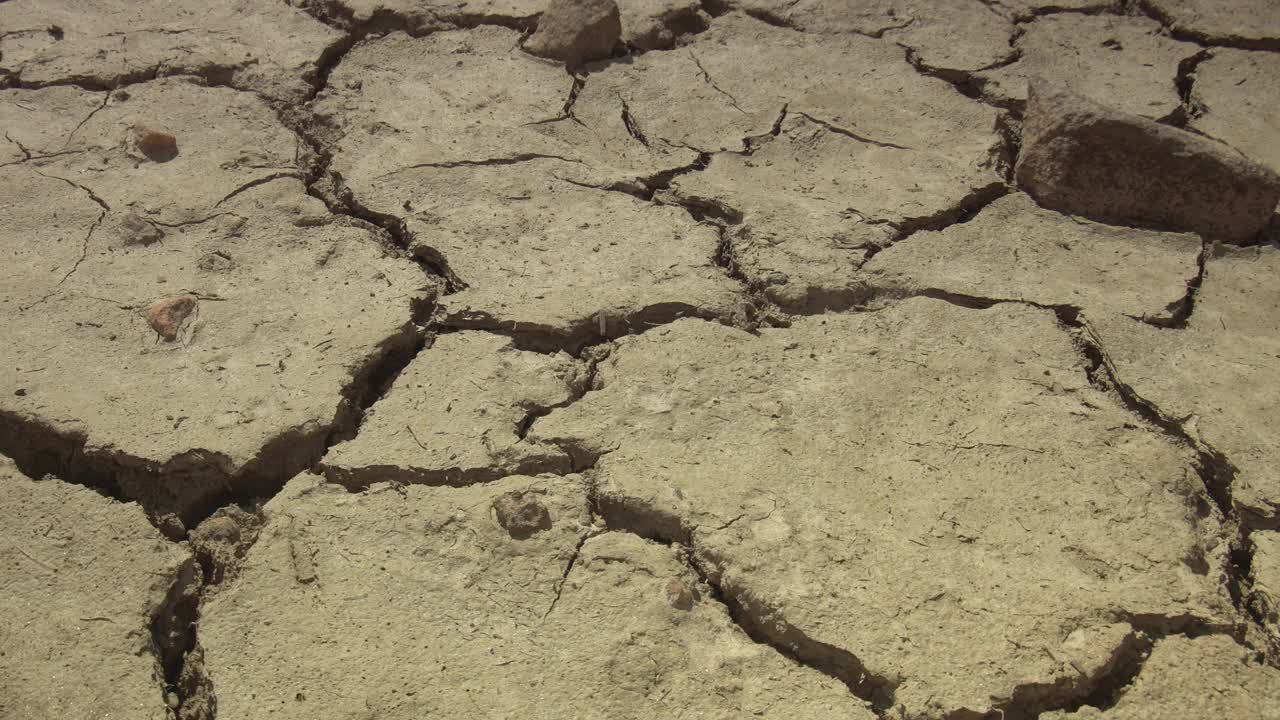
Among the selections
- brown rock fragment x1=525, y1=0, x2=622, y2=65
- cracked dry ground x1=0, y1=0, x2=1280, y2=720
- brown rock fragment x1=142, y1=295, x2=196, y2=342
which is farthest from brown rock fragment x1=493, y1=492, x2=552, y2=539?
brown rock fragment x1=525, y1=0, x2=622, y2=65

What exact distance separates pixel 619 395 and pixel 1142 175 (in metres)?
1.27

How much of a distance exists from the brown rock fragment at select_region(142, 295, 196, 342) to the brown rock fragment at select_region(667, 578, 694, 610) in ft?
3.51

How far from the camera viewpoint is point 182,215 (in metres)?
2.31

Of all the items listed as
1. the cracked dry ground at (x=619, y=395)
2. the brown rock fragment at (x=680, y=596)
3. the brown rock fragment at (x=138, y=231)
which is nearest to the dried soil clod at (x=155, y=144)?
the cracked dry ground at (x=619, y=395)

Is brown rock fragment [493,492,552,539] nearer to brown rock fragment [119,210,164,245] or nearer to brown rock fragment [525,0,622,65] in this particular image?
brown rock fragment [119,210,164,245]

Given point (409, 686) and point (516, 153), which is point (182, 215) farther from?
point (409, 686)

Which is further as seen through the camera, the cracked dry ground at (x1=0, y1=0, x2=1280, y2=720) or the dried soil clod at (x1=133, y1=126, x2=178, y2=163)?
the dried soil clod at (x1=133, y1=126, x2=178, y2=163)

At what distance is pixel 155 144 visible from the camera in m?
2.51

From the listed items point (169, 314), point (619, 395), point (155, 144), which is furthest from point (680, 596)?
point (155, 144)

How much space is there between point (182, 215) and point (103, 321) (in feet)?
1.26

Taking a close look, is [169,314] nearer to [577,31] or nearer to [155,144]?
[155,144]

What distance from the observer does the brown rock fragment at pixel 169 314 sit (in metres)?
1.98

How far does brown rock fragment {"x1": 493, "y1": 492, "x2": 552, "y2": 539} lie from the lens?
5.32 ft

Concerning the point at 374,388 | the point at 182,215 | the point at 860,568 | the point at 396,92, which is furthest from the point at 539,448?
the point at 396,92
